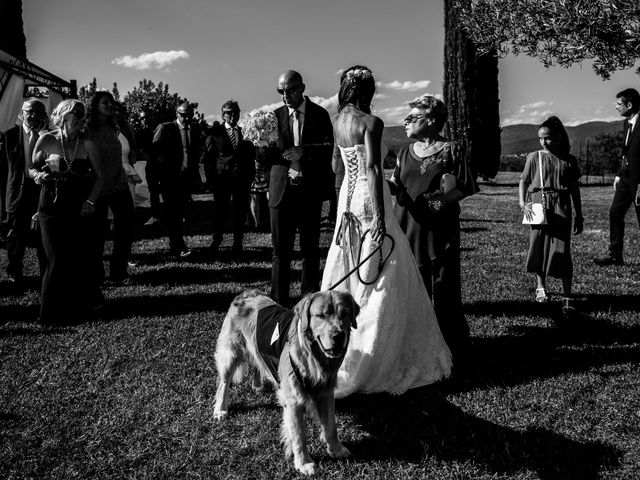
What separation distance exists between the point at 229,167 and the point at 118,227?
7.65 ft

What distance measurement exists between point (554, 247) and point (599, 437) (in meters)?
3.25

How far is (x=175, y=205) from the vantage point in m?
9.23

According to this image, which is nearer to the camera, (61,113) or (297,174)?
(297,174)

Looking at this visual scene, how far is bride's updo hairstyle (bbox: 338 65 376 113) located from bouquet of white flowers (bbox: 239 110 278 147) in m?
1.44

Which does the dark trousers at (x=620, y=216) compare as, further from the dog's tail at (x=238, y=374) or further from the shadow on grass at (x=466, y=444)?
the dog's tail at (x=238, y=374)

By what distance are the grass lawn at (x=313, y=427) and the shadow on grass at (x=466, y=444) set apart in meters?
A: 0.01

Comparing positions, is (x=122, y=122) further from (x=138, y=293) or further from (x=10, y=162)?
(x=138, y=293)

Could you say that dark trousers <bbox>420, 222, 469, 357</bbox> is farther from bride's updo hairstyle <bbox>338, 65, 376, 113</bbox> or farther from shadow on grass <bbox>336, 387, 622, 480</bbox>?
bride's updo hairstyle <bbox>338, 65, 376, 113</bbox>

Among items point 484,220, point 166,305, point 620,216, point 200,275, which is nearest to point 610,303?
point 620,216

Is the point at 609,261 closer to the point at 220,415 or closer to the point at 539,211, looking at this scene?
the point at 539,211

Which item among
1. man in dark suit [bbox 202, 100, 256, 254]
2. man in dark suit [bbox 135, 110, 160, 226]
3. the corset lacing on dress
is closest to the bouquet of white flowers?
the corset lacing on dress

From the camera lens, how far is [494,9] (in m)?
6.46

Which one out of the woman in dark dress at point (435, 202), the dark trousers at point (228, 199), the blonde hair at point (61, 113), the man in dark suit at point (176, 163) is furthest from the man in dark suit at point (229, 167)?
the woman in dark dress at point (435, 202)

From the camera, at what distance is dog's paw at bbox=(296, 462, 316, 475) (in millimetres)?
3246
